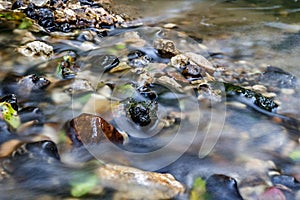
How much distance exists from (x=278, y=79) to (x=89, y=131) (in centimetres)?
286

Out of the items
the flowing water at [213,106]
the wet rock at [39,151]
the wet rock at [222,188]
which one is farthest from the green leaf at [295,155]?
the wet rock at [39,151]

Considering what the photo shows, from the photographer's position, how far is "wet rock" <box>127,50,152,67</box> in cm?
463

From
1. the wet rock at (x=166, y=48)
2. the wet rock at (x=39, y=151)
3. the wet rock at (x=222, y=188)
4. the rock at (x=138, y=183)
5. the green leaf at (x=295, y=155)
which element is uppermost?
the wet rock at (x=166, y=48)

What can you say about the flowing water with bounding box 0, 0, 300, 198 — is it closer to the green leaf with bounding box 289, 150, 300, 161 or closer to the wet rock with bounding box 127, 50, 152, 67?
the green leaf with bounding box 289, 150, 300, 161

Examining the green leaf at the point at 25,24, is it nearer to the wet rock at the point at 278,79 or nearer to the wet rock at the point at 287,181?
the wet rock at the point at 278,79

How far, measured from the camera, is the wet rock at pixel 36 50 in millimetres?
4543

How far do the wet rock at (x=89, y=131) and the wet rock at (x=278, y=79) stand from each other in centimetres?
250

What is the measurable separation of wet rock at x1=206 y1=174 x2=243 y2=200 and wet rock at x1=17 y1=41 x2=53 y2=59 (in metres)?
2.97

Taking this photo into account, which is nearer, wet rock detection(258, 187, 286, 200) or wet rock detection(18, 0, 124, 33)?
wet rock detection(258, 187, 286, 200)

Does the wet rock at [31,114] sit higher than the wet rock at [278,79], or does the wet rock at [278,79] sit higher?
the wet rock at [278,79]

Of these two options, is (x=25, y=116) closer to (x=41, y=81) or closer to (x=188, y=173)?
(x=41, y=81)

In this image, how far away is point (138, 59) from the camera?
15.5 ft

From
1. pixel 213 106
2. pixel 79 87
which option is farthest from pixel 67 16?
pixel 213 106

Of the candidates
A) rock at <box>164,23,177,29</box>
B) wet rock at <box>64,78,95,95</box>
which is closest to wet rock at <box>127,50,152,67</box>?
wet rock at <box>64,78,95,95</box>
